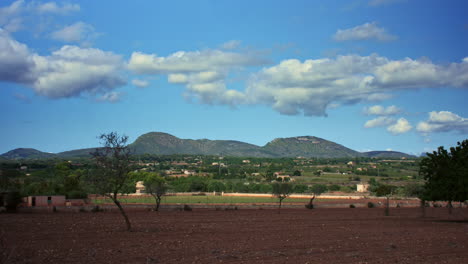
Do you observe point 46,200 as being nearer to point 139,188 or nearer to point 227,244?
point 227,244

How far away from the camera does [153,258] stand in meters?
19.5

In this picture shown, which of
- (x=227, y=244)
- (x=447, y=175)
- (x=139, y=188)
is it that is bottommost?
(x=227, y=244)

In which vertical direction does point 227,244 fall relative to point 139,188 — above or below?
below

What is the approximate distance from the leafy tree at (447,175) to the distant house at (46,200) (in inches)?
1561

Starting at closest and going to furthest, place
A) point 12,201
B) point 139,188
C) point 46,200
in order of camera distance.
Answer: point 12,201 < point 46,200 < point 139,188

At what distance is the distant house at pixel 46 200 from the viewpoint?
5788cm

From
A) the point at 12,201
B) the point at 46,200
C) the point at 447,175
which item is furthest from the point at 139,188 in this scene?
the point at 447,175

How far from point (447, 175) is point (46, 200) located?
4229 centimetres

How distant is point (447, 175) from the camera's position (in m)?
39.7

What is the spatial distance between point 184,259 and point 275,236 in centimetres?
957

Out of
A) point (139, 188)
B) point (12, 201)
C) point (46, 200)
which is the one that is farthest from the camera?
point (139, 188)

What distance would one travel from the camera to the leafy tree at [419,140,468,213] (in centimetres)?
3872

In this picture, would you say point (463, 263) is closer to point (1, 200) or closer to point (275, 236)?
point (275, 236)

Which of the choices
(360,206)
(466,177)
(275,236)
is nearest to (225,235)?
(275,236)
